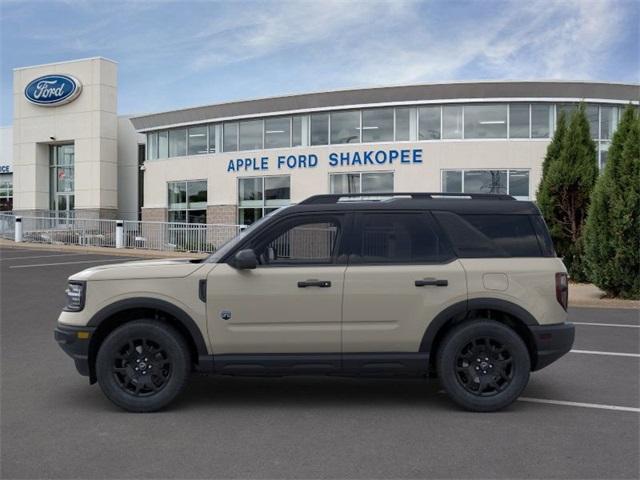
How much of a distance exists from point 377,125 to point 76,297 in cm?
2162

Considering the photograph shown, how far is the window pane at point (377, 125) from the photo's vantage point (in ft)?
85.1

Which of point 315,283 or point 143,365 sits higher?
point 315,283

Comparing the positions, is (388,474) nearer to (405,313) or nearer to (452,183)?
(405,313)

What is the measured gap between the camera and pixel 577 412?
5477mm

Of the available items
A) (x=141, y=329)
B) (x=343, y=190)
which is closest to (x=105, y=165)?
(x=343, y=190)

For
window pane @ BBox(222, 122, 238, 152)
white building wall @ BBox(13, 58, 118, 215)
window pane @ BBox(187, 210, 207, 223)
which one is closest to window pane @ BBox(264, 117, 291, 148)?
window pane @ BBox(222, 122, 238, 152)

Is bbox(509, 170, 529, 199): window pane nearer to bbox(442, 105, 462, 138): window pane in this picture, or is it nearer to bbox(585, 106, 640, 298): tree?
bbox(442, 105, 462, 138): window pane

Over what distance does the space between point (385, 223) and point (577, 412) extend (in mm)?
2237

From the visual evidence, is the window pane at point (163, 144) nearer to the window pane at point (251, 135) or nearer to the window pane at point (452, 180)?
the window pane at point (251, 135)

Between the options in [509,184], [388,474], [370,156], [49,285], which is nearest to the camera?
[388,474]

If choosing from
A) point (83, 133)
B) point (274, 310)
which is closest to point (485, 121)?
point (274, 310)

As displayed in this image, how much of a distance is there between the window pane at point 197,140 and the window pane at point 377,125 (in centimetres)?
812

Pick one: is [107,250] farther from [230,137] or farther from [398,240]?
[398,240]

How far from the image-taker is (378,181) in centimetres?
2609
